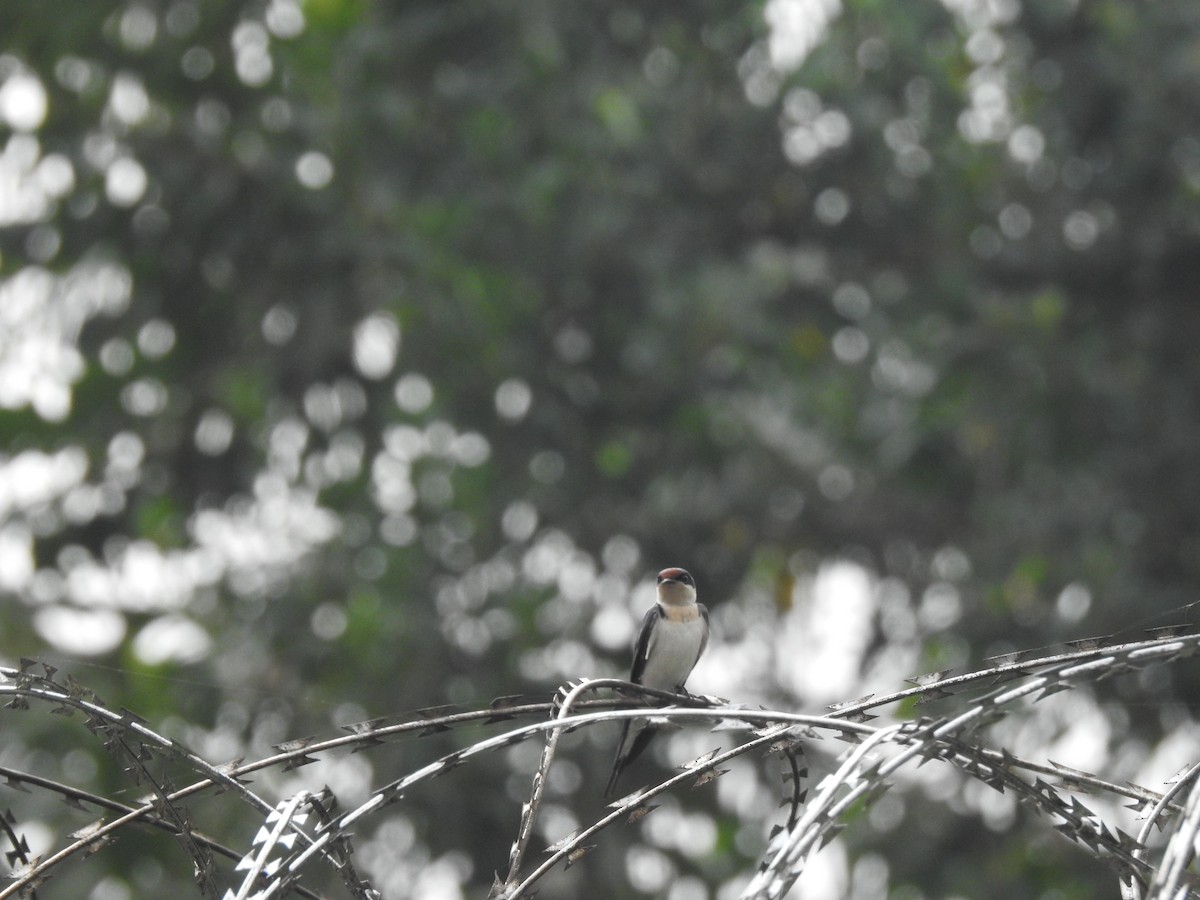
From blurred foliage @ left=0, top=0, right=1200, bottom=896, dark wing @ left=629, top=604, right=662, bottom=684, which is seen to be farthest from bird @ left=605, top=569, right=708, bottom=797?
blurred foliage @ left=0, top=0, right=1200, bottom=896

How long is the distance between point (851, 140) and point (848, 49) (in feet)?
3.40

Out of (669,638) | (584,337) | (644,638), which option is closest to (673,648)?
(669,638)

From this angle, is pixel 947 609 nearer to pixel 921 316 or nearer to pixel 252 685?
pixel 921 316

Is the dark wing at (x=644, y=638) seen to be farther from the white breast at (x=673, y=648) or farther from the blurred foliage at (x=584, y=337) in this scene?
the blurred foliage at (x=584, y=337)

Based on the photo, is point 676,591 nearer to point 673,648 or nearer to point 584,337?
point 673,648

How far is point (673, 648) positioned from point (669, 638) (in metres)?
0.04

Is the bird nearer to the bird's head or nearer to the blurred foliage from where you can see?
the bird's head

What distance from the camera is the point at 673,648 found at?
215 inches

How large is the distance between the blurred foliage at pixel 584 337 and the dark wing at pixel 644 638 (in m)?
3.60

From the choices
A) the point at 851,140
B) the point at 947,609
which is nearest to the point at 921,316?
the point at 851,140

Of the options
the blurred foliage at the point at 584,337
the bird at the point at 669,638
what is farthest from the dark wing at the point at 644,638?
the blurred foliage at the point at 584,337

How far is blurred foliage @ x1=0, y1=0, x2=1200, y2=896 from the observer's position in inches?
387

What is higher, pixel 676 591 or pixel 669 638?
pixel 676 591

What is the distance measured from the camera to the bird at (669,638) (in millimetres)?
5465
